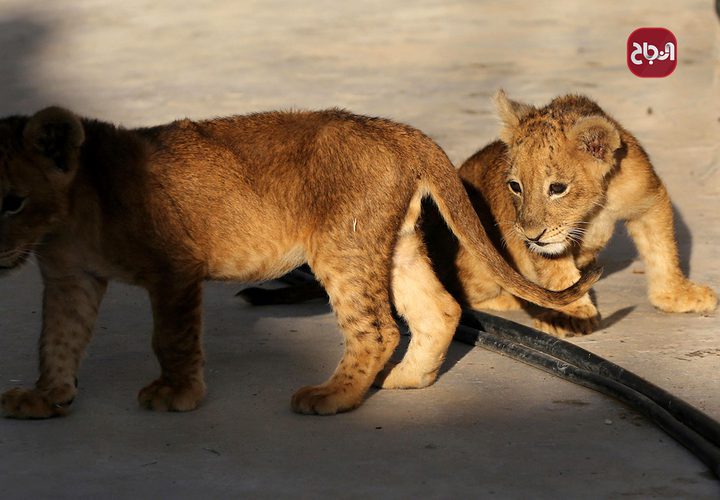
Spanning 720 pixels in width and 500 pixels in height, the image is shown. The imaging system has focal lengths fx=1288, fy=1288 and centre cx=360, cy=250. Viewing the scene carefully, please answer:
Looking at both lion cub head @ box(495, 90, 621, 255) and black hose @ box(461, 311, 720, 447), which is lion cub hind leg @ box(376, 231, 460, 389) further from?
lion cub head @ box(495, 90, 621, 255)

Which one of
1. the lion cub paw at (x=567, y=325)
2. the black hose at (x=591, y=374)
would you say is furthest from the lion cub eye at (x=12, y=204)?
the lion cub paw at (x=567, y=325)

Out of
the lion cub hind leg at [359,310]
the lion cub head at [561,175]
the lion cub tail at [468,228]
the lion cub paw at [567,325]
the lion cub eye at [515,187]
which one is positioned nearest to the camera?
the lion cub hind leg at [359,310]

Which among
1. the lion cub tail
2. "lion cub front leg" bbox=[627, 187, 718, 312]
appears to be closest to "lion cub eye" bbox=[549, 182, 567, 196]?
"lion cub front leg" bbox=[627, 187, 718, 312]

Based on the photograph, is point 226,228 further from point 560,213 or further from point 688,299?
point 688,299

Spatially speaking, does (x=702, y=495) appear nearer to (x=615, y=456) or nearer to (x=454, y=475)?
(x=615, y=456)

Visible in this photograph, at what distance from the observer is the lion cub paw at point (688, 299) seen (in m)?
6.46

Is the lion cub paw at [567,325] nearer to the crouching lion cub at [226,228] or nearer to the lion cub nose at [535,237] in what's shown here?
the lion cub nose at [535,237]

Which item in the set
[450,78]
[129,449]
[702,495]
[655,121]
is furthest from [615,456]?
[450,78]

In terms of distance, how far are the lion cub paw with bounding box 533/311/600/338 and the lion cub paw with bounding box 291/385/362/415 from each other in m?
1.37

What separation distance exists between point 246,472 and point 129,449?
1.69 ft

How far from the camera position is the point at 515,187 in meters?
6.47

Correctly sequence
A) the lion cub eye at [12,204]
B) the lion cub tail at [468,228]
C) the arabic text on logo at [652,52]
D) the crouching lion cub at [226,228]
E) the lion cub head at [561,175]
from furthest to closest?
the arabic text on logo at [652,52]
the lion cub head at [561,175]
the lion cub tail at [468,228]
the crouching lion cub at [226,228]
the lion cub eye at [12,204]

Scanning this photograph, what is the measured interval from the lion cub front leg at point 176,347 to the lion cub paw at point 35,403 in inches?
12.3

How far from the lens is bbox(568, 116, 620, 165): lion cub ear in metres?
6.16
